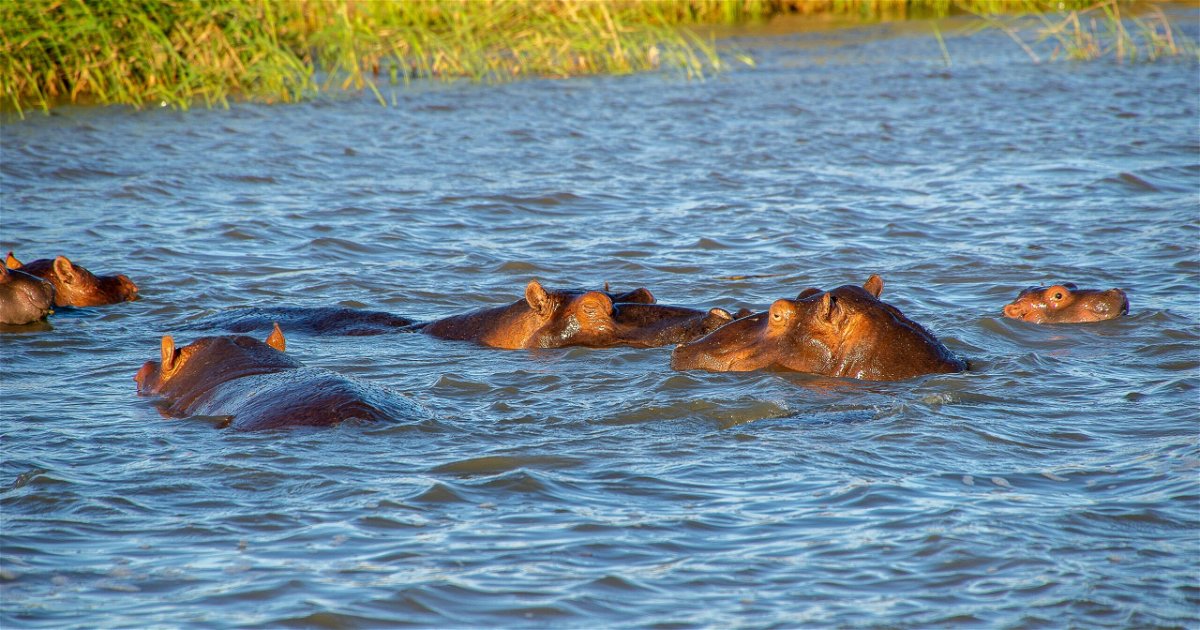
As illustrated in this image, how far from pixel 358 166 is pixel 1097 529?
1003cm

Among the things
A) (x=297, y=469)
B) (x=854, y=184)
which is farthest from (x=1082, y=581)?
(x=854, y=184)

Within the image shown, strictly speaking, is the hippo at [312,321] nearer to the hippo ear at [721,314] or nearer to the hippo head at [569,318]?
the hippo head at [569,318]

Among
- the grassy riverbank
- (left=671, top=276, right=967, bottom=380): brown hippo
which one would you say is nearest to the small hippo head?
(left=671, top=276, right=967, bottom=380): brown hippo

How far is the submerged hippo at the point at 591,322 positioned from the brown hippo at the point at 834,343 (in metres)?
0.46

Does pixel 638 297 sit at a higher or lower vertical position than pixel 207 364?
lower

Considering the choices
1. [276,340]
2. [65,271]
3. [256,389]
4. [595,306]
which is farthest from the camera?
[65,271]

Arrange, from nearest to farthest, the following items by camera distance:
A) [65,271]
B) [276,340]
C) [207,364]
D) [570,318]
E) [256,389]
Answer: [256,389] → [207,364] → [276,340] → [570,318] → [65,271]

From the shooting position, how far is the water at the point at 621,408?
4152 mm

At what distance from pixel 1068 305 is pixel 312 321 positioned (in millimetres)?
4105

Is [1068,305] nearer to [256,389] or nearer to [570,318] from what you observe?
[570,318]

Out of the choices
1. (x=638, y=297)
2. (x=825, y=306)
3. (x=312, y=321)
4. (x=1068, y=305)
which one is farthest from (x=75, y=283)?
(x=1068, y=305)

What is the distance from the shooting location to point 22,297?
7.82 metres

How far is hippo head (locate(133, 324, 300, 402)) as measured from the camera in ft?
19.6

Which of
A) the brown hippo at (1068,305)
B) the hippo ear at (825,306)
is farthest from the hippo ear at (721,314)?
the brown hippo at (1068,305)
